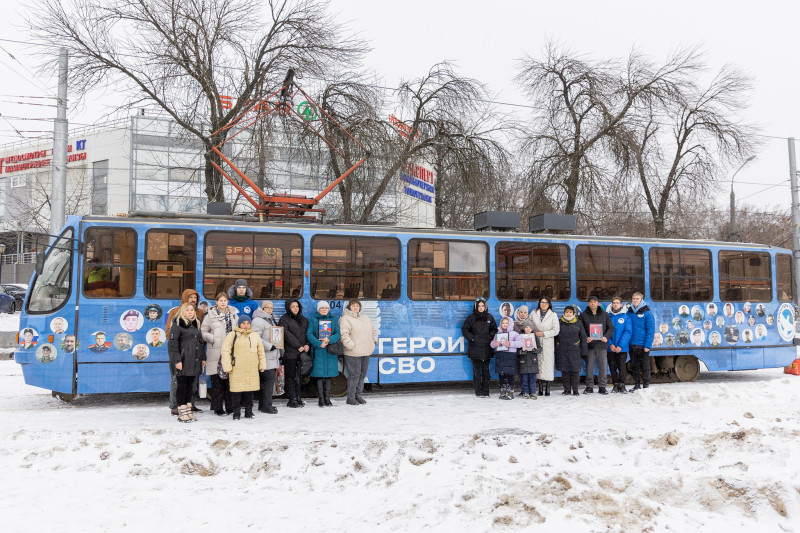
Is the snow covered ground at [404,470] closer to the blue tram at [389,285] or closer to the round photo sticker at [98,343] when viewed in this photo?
the round photo sticker at [98,343]

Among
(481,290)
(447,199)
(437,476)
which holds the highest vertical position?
(447,199)

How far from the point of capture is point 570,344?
411 inches

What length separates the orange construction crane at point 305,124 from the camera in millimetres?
10688

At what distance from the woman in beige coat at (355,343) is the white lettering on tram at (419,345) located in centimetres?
48

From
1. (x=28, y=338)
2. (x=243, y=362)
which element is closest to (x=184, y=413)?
(x=243, y=362)

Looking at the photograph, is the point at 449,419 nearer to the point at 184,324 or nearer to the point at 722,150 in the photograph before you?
the point at 184,324

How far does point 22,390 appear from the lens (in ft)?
36.1

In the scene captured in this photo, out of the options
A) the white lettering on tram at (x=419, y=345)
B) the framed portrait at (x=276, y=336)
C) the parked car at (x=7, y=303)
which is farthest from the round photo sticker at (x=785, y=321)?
the parked car at (x=7, y=303)

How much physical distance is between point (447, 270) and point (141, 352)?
4.88 m

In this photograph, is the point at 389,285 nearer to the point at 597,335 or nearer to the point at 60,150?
the point at 597,335

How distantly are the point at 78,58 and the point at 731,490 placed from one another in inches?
641

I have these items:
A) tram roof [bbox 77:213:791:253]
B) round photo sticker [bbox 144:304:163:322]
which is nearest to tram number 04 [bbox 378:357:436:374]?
tram roof [bbox 77:213:791:253]

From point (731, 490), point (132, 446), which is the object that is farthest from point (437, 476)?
point (132, 446)

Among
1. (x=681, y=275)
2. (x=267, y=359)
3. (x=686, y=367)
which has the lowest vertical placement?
(x=686, y=367)
